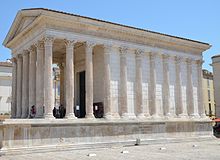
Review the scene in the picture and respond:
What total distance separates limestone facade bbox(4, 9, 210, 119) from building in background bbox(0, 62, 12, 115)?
20.7 m

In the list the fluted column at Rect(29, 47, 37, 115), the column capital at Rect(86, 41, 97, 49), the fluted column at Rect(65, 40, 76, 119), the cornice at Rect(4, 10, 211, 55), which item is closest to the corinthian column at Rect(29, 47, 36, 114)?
the fluted column at Rect(29, 47, 37, 115)

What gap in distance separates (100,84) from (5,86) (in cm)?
2727

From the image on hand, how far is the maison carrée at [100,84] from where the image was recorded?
66.0 feet

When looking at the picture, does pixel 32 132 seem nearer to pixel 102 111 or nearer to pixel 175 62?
pixel 102 111

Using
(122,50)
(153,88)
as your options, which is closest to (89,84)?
(122,50)

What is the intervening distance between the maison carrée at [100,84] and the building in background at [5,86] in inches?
811

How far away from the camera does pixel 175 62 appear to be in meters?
27.7

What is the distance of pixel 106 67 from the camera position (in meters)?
23.1

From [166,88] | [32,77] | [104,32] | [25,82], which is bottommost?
[166,88]

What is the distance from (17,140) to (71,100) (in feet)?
14.8

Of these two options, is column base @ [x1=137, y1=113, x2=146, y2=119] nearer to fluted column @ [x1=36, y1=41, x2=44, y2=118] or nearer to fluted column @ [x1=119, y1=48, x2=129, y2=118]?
fluted column @ [x1=119, y1=48, x2=129, y2=118]

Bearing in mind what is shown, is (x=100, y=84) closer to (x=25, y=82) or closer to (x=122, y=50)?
(x=122, y=50)

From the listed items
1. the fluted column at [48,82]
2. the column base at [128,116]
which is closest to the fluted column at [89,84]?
the fluted column at [48,82]

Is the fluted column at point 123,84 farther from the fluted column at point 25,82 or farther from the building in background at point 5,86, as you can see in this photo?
the building in background at point 5,86
